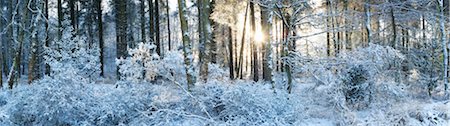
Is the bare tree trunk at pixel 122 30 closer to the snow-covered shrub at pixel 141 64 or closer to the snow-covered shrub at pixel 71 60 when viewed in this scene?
the snow-covered shrub at pixel 71 60

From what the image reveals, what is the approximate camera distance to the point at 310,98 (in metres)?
10.7

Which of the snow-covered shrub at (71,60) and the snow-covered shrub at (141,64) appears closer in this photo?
the snow-covered shrub at (71,60)

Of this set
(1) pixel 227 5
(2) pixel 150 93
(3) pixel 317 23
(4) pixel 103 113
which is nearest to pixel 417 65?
(3) pixel 317 23

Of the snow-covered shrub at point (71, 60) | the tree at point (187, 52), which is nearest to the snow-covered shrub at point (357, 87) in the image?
the tree at point (187, 52)

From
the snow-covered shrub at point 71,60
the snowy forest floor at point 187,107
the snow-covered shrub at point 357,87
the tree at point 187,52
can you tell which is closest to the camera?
the snowy forest floor at point 187,107

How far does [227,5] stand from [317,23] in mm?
Result: 5235

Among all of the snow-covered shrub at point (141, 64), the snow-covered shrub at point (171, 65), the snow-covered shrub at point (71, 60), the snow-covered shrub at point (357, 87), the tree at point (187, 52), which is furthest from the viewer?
the snow-covered shrub at point (357, 87)

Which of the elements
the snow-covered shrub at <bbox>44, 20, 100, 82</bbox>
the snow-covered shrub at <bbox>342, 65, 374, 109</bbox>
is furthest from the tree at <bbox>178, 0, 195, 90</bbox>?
the snow-covered shrub at <bbox>342, 65, 374, 109</bbox>

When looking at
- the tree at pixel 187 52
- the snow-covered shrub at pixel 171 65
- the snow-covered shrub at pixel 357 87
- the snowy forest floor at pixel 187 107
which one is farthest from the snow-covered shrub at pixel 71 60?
the snow-covered shrub at pixel 357 87

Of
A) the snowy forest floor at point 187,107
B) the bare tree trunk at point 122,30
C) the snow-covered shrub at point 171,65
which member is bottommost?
the snowy forest floor at point 187,107

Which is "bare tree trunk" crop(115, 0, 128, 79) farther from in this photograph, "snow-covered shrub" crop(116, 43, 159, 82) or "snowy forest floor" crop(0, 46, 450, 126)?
"snow-covered shrub" crop(116, 43, 159, 82)

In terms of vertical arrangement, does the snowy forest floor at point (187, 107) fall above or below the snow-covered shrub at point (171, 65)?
below

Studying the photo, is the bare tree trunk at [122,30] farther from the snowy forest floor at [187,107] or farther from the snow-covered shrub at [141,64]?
the snow-covered shrub at [141,64]

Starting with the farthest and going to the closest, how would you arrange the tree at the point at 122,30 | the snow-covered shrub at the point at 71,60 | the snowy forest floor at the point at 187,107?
the tree at the point at 122,30 → the snow-covered shrub at the point at 71,60 → the snowy forest floor at the point at 187,107
